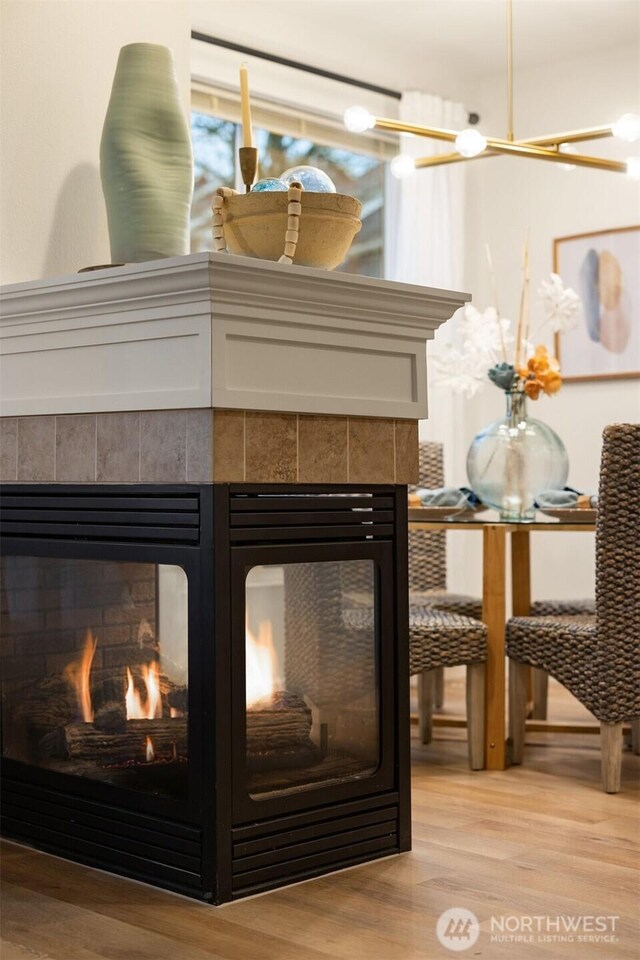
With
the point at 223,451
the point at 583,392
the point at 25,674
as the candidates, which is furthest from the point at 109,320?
the point at 583,392

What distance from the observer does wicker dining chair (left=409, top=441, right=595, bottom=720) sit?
416cm

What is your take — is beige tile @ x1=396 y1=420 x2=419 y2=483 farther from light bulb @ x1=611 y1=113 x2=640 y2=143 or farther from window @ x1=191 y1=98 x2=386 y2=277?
window @ x1=191 y1=98 x2=386 y2=277

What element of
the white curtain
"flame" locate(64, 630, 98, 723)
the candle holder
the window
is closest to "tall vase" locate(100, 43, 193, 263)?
the candle holder

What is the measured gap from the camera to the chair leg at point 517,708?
3643mm

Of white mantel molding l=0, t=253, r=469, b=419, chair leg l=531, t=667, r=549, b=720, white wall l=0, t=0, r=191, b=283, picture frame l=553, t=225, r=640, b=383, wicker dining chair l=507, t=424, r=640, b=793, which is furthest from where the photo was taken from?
picture frame l=553, t=225, r=640, b=383

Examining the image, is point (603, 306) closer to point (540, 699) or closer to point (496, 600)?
point (540, 699)

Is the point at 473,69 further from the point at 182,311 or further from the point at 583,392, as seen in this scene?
the point at 182,311

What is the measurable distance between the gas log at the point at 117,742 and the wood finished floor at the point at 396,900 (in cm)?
23

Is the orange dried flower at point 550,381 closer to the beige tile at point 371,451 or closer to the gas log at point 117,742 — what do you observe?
the beige tile at point 371,451

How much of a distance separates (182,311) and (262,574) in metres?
0.54

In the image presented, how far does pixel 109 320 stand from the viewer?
2.47m

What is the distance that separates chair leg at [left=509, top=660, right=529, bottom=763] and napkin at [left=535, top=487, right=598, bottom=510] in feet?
1.72

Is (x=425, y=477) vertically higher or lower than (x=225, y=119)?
lower

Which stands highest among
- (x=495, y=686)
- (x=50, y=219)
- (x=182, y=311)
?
(x=50, y=219)
